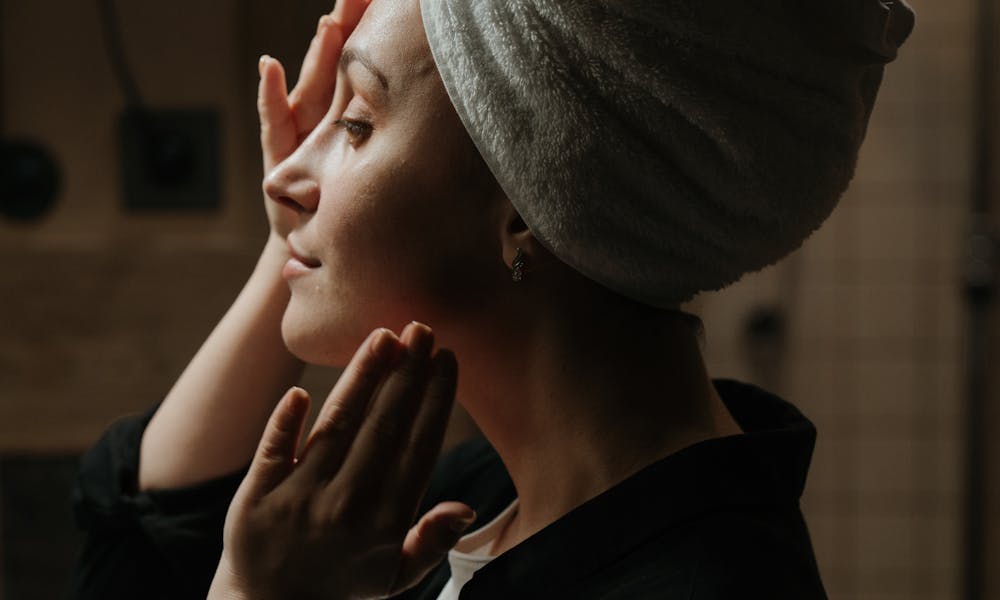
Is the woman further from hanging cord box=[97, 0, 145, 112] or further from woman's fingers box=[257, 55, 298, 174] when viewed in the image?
hanging cord box=[97, 0, 145, 112]

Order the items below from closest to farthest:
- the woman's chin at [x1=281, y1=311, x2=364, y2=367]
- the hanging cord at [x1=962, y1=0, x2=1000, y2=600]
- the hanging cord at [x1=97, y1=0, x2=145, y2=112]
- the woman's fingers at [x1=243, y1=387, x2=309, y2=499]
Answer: the woman's fingers at [x1=243, y1=387, x2=309, y2=499]
the woman's chin at [x1=281, y1=311, x2=364, y2=367]
the hanging cord at [x1=97, y1=0, x2=145, y2=112]
the hanging cord at [x1=962, y1=0, x2=1000, y2=600]

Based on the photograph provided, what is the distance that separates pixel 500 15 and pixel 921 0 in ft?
5.58

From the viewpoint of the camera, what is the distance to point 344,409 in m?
0.63

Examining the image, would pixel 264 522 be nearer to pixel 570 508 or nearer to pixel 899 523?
pixel 570 508

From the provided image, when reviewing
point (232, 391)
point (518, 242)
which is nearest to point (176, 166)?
point (232, 391)

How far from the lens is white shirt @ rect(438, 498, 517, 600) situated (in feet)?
2.57

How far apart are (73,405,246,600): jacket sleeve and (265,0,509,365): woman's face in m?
0.24

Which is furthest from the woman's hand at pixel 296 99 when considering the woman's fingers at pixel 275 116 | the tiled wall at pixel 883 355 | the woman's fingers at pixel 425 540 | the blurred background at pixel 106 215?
the tiled wall at pixel 883 355

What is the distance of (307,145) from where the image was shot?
0.74 m

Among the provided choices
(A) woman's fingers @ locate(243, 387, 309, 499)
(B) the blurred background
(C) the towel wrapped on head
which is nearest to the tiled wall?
(B) the blurred background

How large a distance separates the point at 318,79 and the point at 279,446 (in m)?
0.29

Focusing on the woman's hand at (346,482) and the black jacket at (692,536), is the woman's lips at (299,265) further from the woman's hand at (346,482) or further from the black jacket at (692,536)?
the black jacket at (692,536)

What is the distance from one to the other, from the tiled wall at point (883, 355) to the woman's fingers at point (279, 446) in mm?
1577

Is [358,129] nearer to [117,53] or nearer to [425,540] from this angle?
[425,540]
